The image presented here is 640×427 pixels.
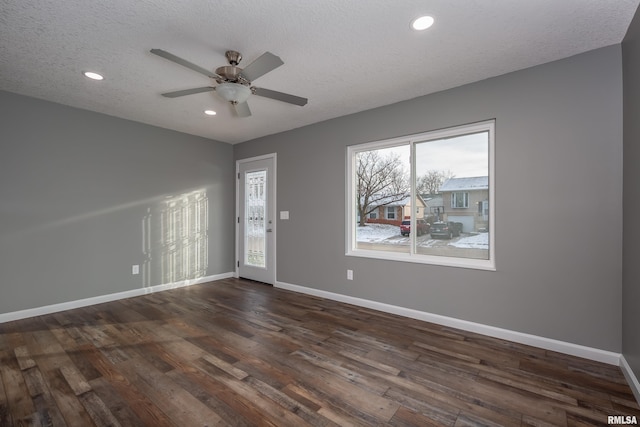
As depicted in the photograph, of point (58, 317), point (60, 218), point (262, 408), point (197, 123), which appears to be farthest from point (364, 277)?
point (60, 218)

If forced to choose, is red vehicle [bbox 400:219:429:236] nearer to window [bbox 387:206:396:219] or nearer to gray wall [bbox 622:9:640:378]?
window [bbox 387:206:396:219]

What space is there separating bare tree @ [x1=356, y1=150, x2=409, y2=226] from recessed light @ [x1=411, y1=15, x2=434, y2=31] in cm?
162

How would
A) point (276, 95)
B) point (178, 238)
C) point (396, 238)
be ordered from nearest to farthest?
point (276, 95) < point (396, 238) < point (178, 238)

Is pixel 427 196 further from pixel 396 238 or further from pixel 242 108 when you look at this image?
pixel 242 108

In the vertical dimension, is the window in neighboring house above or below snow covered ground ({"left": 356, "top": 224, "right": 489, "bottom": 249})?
above

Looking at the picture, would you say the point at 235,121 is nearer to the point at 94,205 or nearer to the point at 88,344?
the point at 94,205

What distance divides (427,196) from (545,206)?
109 centimetres

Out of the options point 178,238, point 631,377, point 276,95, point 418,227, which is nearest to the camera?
point 631,377

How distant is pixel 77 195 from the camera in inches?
142

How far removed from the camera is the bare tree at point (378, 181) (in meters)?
3.52

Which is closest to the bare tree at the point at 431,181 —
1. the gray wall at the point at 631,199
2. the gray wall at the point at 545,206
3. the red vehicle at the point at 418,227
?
the red vehicle at the point at 418,227

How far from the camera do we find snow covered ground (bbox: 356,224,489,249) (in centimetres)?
293

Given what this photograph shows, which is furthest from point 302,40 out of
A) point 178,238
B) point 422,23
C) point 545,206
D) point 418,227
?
point 178,238

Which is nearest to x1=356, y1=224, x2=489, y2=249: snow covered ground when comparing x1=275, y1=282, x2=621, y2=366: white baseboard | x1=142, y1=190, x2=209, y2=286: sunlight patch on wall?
x1=275, y1=282, x2=621, y2=366: white baseboard
